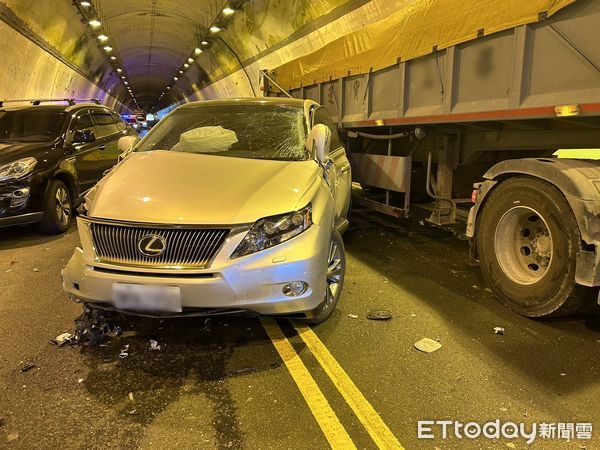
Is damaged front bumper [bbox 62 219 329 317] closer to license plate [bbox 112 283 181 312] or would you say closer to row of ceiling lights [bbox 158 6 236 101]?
license plate [bbox 112 283 181 312]

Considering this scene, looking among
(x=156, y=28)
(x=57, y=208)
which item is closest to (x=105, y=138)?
(x=57, y=208)

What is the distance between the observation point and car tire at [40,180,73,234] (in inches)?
274

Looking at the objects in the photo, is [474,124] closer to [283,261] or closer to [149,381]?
[283,261]

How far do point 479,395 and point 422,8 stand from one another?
175 inches

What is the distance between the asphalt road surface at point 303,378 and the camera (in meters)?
2.63

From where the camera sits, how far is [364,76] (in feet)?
22.7

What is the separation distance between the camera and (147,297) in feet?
10.2

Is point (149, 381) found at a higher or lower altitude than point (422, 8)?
lower

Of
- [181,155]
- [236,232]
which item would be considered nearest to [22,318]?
[181,155]

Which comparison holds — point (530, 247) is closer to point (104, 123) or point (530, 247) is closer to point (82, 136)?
point (82, 136)

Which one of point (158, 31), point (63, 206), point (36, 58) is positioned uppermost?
point (158, 31)

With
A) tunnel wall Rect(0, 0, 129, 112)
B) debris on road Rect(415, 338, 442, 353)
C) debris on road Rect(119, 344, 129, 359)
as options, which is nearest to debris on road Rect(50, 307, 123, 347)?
debris on road Rect(119, 344, 129, 359)

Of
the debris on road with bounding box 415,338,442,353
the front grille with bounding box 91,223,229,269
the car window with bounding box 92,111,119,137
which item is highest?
the car window with bounding box 92,111,119,137

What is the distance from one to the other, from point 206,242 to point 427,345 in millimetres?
1853
